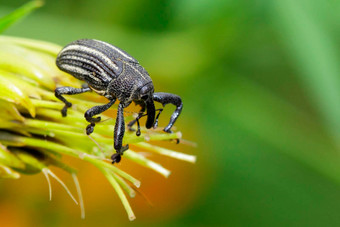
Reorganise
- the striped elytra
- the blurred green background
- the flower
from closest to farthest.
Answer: the flower
the striped elytra
the blurred green background

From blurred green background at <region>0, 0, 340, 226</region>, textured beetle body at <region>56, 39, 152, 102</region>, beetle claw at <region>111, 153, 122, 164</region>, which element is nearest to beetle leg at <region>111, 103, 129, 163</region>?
beetle claw at <region>111, 153, 122, 164</region>

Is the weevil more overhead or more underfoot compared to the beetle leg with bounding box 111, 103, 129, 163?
more overhead

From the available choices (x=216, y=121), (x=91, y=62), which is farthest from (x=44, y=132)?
(x=216, y=121)

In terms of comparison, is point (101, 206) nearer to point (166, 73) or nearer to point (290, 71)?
point (166, 73)

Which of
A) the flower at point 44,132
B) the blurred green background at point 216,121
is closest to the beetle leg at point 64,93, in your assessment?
the flower at point 44,132

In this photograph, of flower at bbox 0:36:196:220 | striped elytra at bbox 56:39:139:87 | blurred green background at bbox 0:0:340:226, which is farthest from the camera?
blurred green background at bbox 0:0:340:226

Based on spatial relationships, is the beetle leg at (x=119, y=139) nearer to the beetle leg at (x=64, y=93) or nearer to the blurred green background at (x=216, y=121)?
the beetle leg at (x=64, y=93)

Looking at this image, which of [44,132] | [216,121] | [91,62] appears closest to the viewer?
[44,132]

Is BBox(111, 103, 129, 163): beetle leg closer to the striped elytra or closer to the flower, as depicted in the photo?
the flower

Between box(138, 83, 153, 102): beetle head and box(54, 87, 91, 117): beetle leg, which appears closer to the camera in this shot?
box(54, 87, 91, 117): beetle leg

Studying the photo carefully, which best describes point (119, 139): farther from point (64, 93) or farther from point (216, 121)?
point (216, 121)
